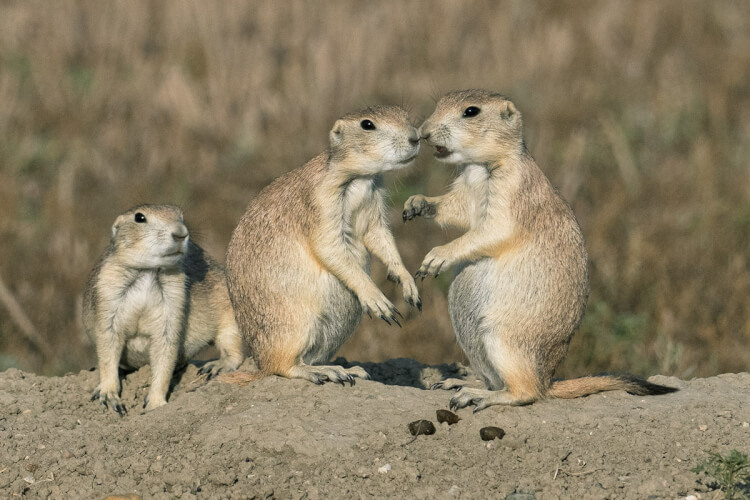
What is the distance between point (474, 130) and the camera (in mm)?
6059

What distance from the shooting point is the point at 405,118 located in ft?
19.9

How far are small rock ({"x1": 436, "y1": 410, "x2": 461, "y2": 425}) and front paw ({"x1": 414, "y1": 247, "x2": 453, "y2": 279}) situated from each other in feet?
2.69

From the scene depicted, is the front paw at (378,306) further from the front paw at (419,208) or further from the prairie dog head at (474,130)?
the prairie dog head at (474,130)

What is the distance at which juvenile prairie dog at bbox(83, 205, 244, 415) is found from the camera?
645cm

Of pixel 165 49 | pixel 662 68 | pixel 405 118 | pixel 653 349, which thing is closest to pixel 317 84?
pixel 165 49

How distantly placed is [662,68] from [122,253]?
10.3 meters

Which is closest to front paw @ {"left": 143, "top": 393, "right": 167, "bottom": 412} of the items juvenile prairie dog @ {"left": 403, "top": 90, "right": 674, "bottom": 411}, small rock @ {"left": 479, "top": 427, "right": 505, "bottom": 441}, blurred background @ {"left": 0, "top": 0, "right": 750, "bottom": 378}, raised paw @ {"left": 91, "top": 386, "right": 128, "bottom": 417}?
raised paw @ {"left": 91, "top": 386, "right": 128, "bottom": 417}

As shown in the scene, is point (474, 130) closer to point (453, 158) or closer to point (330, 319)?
point (453, 158)

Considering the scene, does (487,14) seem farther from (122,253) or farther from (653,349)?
(122,253)

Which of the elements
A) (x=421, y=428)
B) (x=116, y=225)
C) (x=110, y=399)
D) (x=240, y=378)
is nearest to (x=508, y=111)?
(x=421, y=428)

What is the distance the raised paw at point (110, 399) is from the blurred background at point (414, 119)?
1.51 metres

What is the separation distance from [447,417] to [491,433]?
272 millimetres

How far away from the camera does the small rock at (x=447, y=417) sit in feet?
18.6

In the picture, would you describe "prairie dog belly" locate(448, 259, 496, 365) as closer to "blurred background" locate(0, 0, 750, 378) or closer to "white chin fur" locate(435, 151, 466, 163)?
"white chin fur" locate(435, 151, 466, 163)
